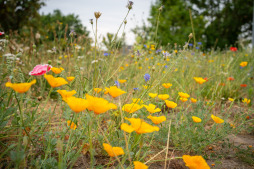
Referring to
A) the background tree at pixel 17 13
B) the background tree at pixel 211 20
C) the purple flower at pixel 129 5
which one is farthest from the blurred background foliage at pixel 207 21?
the purple flower at pixel 129 5

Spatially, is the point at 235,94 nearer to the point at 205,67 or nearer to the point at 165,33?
the point at 205,67

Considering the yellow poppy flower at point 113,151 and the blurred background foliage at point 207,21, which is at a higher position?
the blurred background foliage at point 207,21

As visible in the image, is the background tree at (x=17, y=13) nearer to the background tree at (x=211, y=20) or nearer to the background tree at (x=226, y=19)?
the background tree at (x=211, y=20)

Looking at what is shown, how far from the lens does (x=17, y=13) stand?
5727 mm

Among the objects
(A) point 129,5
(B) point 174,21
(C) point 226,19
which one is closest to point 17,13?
(A) point 129,5

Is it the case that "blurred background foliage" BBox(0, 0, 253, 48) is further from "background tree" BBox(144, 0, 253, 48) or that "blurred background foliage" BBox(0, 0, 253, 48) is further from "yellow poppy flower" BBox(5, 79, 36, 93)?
"yellow poppy flower" BBox(5, 79, 36, 93)

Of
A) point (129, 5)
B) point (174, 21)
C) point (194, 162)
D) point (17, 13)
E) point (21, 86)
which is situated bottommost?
point (194, 162)

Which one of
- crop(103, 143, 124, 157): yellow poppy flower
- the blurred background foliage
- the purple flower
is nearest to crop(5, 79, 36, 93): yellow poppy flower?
crop(103, 143, 124, 157): yellow poppy flower

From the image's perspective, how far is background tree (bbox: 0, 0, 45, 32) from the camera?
17.5 ft

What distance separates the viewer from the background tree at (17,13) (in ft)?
17.5

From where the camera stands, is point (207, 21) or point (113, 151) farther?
point (207, 21)

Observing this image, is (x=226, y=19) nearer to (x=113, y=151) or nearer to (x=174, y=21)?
(x=174, y=21)

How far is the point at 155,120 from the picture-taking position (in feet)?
2.96

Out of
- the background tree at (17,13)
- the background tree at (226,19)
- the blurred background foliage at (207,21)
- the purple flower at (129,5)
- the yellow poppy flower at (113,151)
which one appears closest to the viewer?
the yellow poppy flower at (113,151)
